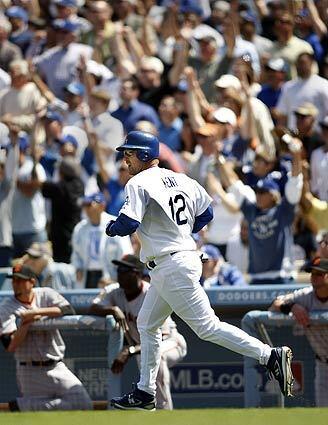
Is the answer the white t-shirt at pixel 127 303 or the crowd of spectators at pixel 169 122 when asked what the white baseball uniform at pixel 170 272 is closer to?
the white t-shirt at pixel 127 303

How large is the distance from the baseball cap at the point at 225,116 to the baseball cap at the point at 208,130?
0.08 m

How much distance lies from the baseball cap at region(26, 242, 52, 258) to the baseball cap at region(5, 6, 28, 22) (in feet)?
15.4

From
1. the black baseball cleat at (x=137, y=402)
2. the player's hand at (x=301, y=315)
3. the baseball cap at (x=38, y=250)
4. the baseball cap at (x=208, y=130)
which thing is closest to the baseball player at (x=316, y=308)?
the player's hand at (x=301, y=315)

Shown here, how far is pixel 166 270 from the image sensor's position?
8922 mm

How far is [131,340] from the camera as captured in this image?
35.8ft

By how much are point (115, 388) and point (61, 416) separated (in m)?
2.01

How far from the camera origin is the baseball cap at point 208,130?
13789 mm

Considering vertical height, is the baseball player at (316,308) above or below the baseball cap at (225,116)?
below

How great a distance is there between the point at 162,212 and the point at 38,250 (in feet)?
13.4

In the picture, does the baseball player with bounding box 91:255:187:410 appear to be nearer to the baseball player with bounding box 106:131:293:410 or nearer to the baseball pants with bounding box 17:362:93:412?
the baseball pants with bounding box 17:362:93:412

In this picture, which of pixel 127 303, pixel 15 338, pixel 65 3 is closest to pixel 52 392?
pixel 15 338

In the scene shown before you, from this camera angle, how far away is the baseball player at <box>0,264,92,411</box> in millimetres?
10758

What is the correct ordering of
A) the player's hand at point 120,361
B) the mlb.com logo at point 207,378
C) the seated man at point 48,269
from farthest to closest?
the seated man at point 48,269 < the mlb.com logo at point 207,378 < the player's hand at point 120,361

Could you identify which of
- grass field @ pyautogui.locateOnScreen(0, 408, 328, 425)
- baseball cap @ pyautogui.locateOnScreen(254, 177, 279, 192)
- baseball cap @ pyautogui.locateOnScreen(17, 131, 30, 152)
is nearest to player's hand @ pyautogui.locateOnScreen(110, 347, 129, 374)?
grass field @ pyautogui.locateOnScreen(0, 408, 328, 425)
